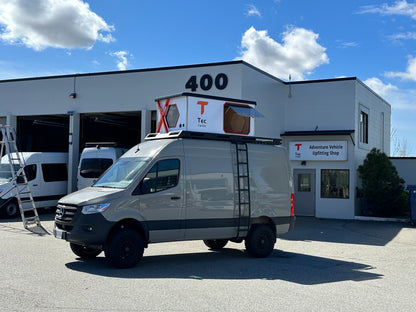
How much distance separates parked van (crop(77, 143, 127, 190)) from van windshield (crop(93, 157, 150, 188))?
29.7 ft

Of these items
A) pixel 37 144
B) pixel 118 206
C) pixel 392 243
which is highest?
pixel 37 144

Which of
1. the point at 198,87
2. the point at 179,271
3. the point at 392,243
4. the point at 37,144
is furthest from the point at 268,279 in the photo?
the point at 37,144

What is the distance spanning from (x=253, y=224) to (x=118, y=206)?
328 centimetres

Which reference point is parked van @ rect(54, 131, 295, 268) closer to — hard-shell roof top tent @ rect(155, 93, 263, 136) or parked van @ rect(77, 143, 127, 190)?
hard-shell roof top tent @ rect(155, 93, 263, 136)

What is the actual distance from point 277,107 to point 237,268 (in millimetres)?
12232

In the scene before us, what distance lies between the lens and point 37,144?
88.2ft

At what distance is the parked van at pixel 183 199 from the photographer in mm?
8484

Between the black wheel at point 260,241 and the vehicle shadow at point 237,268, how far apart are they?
180mm

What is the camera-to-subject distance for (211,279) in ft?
25.9

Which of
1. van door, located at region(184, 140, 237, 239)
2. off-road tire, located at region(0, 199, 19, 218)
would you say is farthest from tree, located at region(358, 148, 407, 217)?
off-road tire, located at region(0, 199, 19, 218)

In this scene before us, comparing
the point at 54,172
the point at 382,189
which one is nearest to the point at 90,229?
the point at 54,172

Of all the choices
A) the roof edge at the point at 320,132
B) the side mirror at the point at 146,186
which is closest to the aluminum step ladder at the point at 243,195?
the side mirror at the point at 146,186

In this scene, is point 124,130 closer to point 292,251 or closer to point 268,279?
point 292,251

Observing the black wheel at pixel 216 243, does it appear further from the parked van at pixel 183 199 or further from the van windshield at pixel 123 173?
the van windshield at pixel 123 173
